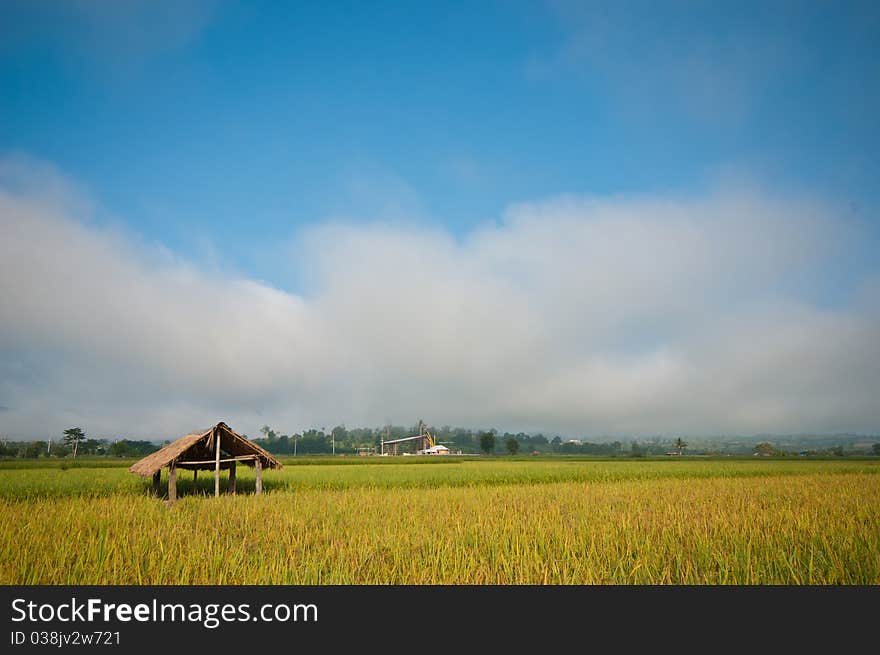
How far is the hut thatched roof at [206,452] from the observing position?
13.8 meters

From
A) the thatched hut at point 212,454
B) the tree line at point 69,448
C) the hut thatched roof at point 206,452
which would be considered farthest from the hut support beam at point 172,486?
the tree line at point 69,448

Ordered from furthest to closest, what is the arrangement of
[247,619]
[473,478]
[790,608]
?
[473,478]
[790,608]
[247,619]

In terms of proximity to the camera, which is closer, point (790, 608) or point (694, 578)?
point (790, 608)

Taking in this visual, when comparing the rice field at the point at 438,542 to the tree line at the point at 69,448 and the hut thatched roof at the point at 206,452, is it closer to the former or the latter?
the hut thatched roof at the point at 206,452

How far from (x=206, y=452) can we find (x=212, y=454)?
0.78 feet

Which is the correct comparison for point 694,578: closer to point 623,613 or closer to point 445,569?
point 623,613

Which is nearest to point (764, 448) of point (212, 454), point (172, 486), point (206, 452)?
point (212, 454)

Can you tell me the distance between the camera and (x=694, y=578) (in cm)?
574

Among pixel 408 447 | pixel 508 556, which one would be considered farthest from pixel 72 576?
pixel 408 447

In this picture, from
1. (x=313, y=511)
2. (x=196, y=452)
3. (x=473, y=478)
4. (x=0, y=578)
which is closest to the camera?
(x=0, y=578)

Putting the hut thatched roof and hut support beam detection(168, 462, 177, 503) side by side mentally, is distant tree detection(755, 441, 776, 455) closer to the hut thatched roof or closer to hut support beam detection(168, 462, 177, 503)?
the hut thatched roof

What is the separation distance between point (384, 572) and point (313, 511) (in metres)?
6.52

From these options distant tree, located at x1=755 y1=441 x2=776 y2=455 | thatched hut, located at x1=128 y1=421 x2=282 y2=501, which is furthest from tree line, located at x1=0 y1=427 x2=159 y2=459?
distant tree, located at x1=755 y1=441 x2=776 y2=455

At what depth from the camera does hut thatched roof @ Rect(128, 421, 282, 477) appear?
1384 cm
